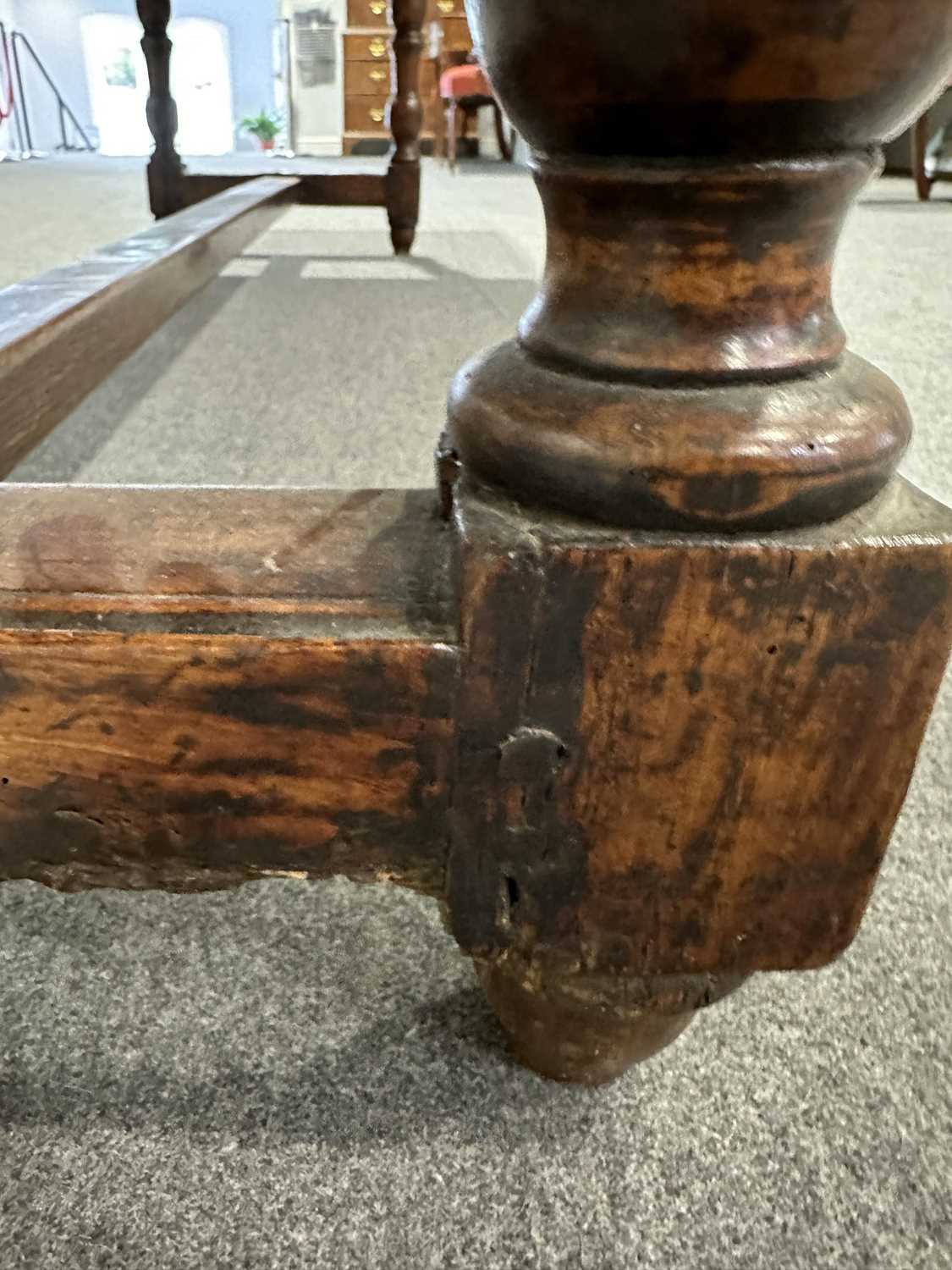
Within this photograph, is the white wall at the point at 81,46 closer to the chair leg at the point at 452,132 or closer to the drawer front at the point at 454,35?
the drawer front at the point at 454,35

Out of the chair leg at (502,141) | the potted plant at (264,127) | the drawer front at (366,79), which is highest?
the drawer front at (366,79)

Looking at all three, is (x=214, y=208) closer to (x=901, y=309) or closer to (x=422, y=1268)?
(x=901, y=309)

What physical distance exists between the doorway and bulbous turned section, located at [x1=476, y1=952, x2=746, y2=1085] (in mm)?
9051

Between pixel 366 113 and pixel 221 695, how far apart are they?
6332 mm

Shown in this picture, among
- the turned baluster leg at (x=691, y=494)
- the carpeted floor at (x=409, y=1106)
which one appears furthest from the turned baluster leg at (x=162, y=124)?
the turned baluster leg at (x=691, y=494)

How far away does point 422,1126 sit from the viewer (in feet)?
1.49

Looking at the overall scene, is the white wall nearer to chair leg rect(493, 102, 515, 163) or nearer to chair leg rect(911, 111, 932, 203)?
chair leg rect(493, 102, 515, 163)

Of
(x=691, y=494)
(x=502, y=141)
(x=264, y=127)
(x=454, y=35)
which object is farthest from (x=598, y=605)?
(x=264, y=127)

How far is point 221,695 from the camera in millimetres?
340

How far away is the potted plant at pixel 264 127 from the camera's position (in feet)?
24.2

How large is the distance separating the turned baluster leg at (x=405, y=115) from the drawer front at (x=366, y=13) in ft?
13.6

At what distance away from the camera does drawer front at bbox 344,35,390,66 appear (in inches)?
222

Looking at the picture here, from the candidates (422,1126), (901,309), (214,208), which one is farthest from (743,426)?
(901,309)

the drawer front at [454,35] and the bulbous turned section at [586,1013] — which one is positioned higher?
the drawer front at [454,35]
